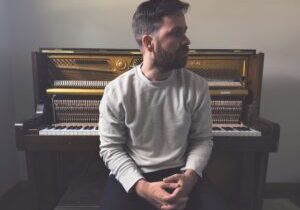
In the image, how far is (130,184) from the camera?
103 cm

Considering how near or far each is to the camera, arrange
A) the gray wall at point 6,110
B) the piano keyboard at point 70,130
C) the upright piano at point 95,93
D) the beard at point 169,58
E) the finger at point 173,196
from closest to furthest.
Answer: the finger at point 173,196
the beard at point 169,58
the piano keyboard at point 70,130
the upright piano at point 95,93
the gray wall at point 6,110

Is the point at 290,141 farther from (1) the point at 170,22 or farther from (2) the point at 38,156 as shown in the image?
(2) the point at 38,156

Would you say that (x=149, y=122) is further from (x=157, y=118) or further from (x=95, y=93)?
(x=95, y=93)

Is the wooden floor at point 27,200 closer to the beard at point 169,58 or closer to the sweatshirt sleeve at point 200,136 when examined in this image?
the sweatshirt sleeve at point 200,136

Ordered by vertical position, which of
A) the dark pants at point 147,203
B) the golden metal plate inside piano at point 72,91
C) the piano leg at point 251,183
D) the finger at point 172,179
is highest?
the golden metal plate inside piano at point 72,91

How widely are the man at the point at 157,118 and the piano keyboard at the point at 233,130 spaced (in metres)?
0.26

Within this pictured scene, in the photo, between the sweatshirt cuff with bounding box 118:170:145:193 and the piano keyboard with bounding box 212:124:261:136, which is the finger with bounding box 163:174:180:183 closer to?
the sweatshirt cuff with bounding box 118:170:145:193

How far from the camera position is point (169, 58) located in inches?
43.0

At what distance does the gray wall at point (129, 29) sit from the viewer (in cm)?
192

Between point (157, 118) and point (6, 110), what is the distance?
1.32 meters

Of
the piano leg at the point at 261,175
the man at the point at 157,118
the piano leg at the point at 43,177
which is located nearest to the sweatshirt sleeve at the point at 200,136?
the man at the point at 157,118

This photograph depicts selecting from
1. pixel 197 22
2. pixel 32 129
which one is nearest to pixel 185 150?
pixel 32 129

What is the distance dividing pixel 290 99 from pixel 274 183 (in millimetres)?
691

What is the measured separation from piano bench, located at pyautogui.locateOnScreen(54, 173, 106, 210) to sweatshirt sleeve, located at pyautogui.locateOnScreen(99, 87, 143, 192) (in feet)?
1.05
